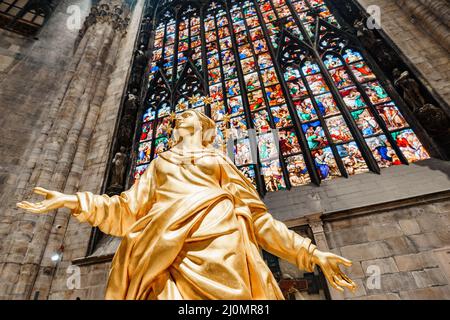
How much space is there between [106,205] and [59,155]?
4.83 metres

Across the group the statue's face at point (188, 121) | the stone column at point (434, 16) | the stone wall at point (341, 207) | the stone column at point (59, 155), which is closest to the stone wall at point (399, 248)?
the stone wall at point (341, 207)

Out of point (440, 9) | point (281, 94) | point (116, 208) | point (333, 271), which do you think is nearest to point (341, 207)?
point (333, 271)

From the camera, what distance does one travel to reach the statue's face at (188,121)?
103 inches

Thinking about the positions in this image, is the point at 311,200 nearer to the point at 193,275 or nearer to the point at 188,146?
the point at 188,146

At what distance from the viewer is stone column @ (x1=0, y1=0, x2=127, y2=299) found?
4.35m

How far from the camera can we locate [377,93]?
565 cm

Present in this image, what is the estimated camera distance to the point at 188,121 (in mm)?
2625

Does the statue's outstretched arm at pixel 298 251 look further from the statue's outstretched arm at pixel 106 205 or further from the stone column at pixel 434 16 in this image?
the stone column at pixel 434 16

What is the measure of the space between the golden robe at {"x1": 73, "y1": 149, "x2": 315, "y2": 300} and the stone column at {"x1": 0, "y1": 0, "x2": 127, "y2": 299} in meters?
3.59

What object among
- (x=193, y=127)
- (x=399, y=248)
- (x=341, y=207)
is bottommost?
(x=399, y=248)

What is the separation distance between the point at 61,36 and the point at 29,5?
8.26 feet

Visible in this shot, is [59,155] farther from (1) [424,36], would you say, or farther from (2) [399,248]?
(1) [424,36]
